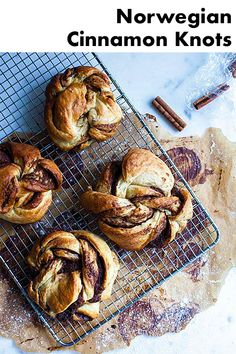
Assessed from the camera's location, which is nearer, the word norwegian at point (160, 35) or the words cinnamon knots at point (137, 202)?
the words cinnamon knots at point (137, 202)

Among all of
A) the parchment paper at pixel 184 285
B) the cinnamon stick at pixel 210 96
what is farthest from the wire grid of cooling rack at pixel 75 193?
the cinnamon stick at pixel 210 96

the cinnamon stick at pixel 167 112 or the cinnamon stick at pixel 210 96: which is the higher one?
the cinnamon stick at pixel 167 112

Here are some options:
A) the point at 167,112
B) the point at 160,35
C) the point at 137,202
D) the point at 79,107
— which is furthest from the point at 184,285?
the point at 160,35

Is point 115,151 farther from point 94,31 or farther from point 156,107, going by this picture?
point 94,31

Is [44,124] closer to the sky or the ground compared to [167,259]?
closer to the sky

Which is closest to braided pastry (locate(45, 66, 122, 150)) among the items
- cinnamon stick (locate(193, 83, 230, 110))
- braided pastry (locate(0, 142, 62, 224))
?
braided pastry (locate(0, 142, 62, 224))

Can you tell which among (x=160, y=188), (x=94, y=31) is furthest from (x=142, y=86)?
(x=160, y=188)

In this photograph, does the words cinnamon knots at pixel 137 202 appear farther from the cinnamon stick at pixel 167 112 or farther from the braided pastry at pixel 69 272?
the cinnamon stick at pixel 167 112
